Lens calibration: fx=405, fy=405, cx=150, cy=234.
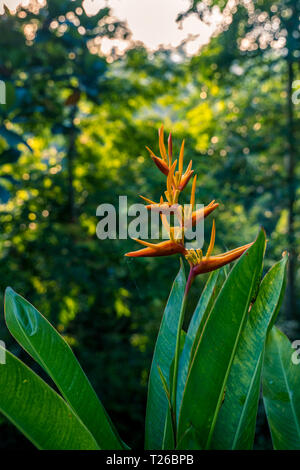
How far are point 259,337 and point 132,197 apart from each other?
1297 mm

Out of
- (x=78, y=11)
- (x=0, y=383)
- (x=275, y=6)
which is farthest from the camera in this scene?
(x=275, y=6)

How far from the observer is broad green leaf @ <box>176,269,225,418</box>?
21.0 inches

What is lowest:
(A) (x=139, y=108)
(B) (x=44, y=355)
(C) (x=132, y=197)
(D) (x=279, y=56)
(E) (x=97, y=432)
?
(E) (x=97, y=432)

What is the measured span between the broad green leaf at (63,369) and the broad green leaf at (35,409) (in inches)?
2.3

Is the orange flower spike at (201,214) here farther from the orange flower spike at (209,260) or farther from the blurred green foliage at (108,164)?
the blurred green foliage at (108,164)

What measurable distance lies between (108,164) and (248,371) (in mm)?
1801

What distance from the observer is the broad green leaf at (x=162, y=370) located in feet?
1.85

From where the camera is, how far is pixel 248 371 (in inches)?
19.2

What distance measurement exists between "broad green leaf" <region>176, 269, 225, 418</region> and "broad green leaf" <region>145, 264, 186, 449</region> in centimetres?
2

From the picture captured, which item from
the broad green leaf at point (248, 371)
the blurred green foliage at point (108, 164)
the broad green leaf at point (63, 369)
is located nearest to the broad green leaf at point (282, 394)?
the broad green leaf at point (248, 371)

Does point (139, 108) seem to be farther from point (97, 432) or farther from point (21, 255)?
point (97, 432)

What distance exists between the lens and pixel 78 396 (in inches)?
20.8

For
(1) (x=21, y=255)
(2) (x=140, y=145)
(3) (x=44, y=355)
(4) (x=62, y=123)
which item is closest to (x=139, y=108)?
(2) (x=140, y=145)

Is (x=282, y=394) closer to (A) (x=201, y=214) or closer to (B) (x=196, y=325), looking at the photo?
(B) (x=196, y=325)
